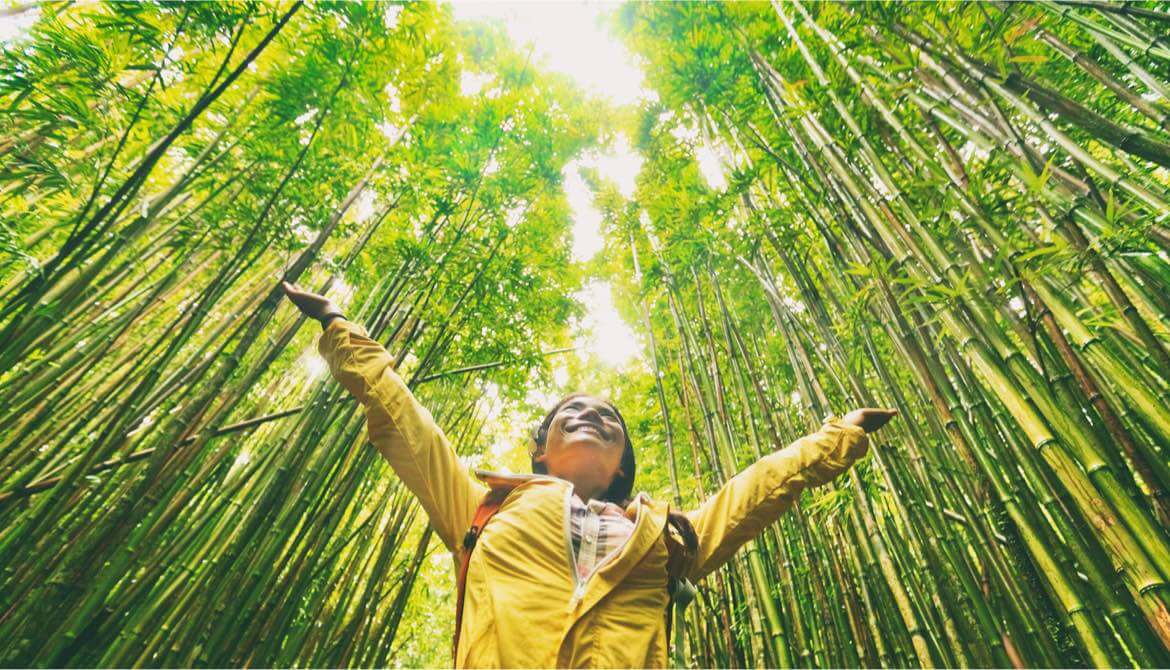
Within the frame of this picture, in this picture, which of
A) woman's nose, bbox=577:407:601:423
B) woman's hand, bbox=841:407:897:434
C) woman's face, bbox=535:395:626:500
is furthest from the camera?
woman's nose, bbox=577:407:601:423

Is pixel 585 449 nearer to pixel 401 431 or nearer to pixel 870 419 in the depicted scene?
pixel 401 431

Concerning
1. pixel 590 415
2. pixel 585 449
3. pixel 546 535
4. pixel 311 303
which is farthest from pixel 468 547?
pixel 311 303

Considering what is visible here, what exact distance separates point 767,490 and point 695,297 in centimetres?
184

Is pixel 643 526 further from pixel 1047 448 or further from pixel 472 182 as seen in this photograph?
pixel 472 182

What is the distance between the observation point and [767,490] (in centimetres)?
129

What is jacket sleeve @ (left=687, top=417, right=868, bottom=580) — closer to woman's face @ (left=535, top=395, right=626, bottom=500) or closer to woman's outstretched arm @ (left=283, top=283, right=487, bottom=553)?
woman's face @ (left=535, top=395, right=626, bottom=500)

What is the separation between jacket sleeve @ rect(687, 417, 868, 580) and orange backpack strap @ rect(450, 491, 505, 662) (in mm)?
567

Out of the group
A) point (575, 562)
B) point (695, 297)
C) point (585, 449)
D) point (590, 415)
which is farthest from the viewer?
point (695, 297)

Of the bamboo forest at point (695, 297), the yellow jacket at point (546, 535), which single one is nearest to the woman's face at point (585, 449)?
the yellow jacket at point (546, 535)

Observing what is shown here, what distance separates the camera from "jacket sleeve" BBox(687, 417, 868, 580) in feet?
4.21

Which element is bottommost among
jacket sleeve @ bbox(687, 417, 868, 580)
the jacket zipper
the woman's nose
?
the jacket zipper

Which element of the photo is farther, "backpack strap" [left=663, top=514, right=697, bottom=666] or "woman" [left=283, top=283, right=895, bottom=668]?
"backpack strap" [left=663, top=514, right=697, bottom=666]

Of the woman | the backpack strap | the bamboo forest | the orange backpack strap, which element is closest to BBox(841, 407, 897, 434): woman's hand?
the woman

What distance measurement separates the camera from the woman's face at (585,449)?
5.16 ft
